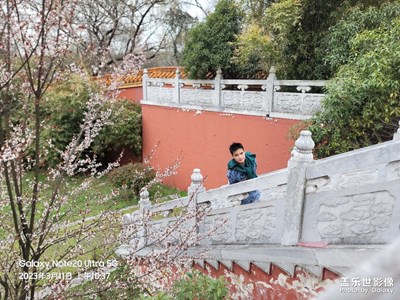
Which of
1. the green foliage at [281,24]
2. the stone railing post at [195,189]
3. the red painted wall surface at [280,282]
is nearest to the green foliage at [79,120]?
the green foliage at [281,24]

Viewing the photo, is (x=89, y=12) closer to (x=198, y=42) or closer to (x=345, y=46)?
(x=198, y=42)

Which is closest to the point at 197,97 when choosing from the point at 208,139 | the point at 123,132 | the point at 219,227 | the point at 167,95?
the point at 208,139

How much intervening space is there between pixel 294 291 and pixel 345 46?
468cm

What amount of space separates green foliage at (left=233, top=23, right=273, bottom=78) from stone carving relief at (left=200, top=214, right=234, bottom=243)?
171 inches

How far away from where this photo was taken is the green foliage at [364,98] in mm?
4438

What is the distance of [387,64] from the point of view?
14.5 feet

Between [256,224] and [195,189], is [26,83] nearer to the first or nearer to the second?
[195,189]

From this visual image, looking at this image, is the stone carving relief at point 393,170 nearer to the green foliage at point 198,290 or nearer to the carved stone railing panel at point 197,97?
the green foliage at point 198,290

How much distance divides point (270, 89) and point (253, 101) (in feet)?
1.74

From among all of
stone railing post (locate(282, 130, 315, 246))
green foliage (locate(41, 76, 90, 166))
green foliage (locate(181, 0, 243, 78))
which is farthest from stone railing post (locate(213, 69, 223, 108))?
stone railing post (locate(282, 130, 315, 246))

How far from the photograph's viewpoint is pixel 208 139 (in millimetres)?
8164

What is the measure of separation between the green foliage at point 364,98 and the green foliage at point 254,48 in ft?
A: 5.61

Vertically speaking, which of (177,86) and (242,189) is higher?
(177,86)

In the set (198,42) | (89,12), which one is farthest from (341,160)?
(89,12)
